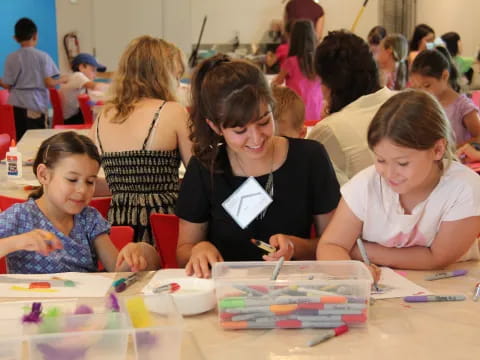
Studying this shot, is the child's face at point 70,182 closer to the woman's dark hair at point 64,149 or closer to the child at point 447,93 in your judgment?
the woman's dark hair at point 64,149

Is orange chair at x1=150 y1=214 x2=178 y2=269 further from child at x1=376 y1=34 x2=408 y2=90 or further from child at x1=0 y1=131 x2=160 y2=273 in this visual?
child at x1=376 y1=34 x2=408 y2=90

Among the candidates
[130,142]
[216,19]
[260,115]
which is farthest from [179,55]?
[216,19]

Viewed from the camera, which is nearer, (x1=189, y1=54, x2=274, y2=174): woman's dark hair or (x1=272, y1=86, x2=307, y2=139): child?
(x1=189, y1=54, x2=274, y2=174): woman's dark hair

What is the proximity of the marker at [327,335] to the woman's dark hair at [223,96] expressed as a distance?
789 millimetres

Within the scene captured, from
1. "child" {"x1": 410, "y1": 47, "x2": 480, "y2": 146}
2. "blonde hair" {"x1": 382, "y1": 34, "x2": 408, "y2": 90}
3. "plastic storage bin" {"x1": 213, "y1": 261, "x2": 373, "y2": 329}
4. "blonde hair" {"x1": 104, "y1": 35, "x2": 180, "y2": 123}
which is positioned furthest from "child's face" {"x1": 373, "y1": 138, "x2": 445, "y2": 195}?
"blonde hair" {"x1": 382, "y1": 34, "x2": 408, "y2": 90}

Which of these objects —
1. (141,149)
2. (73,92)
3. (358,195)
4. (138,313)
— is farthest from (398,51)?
(138,313)

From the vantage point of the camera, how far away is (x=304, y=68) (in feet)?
19.3

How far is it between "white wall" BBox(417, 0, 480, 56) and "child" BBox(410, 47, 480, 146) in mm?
4837

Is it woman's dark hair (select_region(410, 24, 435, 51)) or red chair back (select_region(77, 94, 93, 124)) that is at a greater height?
woman's dark hair (select_region(410, 24, 435, 51))

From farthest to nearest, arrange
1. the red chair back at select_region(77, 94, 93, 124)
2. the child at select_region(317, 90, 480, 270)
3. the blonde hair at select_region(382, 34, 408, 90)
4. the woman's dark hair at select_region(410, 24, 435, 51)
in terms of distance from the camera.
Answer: the woman's dark hair at select_region(410, 24, 435, 51) → the red chair back at select_region(77, 94, 93, 124) → the blonde hair at select_region(382, 34, 408, 90) → the child at select_region(317, 90, 480, 270)

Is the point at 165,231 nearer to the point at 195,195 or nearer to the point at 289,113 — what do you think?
the point at 195,195

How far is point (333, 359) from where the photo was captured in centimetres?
146

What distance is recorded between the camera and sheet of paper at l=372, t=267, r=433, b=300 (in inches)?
71.3

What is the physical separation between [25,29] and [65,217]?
18.0 ft
